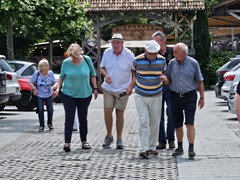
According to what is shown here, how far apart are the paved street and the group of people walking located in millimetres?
344

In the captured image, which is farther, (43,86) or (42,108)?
(43,86)

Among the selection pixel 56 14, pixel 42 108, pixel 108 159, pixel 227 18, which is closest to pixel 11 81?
pixel 56 14

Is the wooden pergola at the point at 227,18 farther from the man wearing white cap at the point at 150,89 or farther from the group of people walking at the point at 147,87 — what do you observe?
the man wearing white cap at the point at 150,89

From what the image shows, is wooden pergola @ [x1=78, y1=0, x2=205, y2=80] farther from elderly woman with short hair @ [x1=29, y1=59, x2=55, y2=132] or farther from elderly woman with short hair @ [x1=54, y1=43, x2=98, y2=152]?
elderly woman with short hair @ [x1=54, y1=43, x2=98, y2=152]

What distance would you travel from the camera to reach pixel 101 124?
667 inches

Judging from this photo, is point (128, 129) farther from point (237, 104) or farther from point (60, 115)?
point (237, 104)

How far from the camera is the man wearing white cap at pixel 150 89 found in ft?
34.7

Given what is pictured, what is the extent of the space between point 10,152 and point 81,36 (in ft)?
68.6

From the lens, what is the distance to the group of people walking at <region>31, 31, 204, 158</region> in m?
10.4

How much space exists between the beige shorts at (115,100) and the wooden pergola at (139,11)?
26258 mm

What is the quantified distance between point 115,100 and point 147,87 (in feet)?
3.77

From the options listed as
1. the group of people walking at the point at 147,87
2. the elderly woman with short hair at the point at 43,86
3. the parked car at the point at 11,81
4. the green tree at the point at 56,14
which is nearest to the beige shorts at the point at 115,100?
the group of people walking at the point at 147,87

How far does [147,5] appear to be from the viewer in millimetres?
37875

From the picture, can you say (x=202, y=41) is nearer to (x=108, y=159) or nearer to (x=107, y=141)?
(x=107, y=141)
